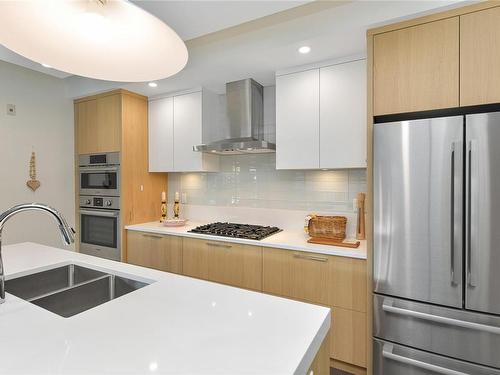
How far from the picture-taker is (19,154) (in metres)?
2.84

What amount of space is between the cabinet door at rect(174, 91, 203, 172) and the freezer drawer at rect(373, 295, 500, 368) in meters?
2.07

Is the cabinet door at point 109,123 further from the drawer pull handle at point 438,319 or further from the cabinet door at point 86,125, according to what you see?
the drawer pull handle at point 438,319

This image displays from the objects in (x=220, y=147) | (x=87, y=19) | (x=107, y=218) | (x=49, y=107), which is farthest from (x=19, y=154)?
(x=87, y=19)

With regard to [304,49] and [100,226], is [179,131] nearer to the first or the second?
[100,226]

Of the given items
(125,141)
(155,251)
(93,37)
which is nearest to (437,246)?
(93,37)

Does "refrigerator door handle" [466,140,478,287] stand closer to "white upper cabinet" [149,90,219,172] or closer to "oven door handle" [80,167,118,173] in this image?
"white upper cabinet" [149,90,219,172]

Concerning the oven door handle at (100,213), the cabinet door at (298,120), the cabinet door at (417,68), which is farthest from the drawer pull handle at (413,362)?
the oven door handle at (100,213)

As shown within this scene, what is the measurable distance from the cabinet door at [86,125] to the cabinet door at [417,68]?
2907 millimetres

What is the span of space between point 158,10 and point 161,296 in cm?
176

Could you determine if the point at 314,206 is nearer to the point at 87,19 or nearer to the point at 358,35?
the point at 358,35

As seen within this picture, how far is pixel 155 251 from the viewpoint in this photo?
2.80 meters

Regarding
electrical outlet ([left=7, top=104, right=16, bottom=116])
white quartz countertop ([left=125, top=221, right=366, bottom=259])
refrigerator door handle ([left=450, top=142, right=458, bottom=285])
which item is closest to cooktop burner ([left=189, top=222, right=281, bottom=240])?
white quartz countertop ([left=125, top=221, right=366, bottom=259])

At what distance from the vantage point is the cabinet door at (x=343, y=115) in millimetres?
2125

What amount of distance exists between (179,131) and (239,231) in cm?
130
